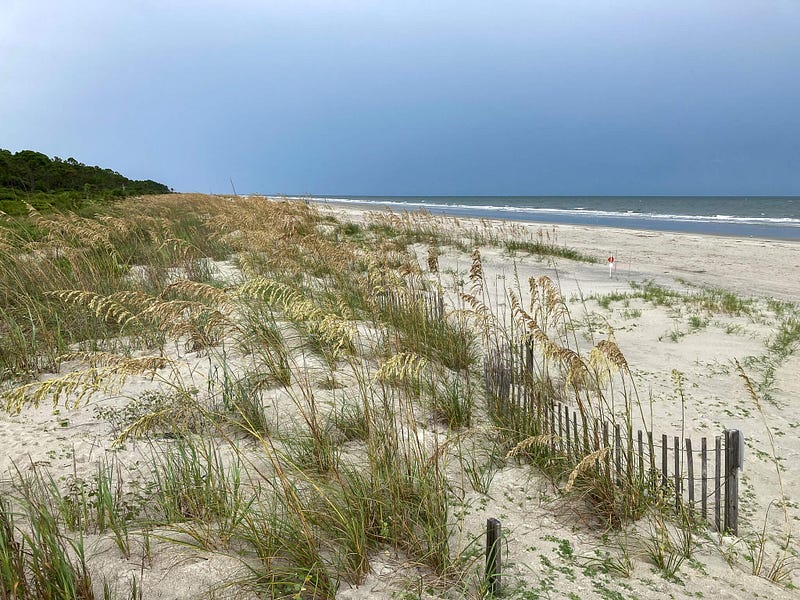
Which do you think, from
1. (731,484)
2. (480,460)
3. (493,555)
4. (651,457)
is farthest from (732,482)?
(493,555)

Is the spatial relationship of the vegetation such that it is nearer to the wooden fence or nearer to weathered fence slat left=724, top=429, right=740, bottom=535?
the wooden fence

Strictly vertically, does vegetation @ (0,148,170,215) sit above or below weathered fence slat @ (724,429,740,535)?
above

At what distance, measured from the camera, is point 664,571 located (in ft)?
7.16

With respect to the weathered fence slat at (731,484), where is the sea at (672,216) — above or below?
above

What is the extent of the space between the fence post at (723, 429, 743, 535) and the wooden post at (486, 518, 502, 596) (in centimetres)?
146

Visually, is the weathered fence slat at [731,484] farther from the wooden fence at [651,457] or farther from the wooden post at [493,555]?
the wooden post at [493,555]

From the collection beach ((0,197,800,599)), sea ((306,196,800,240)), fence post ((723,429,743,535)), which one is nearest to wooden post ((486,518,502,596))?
beach ((0,197,800,599))

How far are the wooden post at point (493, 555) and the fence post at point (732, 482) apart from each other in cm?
146

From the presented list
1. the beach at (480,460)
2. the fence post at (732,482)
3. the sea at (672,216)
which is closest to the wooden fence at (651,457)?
the fence post at (732,482)

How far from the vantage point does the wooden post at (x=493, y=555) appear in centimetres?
193

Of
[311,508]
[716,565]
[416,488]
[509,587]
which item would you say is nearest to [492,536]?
[509,587]

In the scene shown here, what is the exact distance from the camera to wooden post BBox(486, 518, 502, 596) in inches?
75.9

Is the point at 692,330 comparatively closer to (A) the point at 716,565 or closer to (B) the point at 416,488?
(A) the point at 716,565

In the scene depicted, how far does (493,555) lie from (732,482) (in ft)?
4.98
